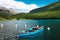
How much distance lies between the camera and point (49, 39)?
135 ft

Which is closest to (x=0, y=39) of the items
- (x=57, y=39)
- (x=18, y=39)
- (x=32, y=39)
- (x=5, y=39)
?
(x=5, y=39)

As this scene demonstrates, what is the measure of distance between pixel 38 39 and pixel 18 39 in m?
4.76

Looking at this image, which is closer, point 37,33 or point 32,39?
point 32,39

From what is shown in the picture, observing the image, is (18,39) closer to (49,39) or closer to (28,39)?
(28,39)

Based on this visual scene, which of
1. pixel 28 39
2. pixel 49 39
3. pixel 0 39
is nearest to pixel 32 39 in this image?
pixel 28 39

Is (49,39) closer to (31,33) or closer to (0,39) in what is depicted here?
(31,33)

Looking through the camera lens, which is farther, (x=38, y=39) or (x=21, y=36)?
(x=21, y=36)

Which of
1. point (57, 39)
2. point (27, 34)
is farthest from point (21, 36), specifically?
point (57, 39)

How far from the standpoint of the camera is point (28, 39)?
4181cm

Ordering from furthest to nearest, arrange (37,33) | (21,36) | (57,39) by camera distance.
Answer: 1. (37,33)
2. (21,36)
3. (57,39)

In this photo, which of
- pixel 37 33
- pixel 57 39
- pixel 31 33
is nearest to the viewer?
pixel 57 39

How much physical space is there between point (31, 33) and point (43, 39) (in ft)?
22.3

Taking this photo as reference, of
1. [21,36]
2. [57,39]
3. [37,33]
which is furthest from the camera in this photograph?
[37,33]

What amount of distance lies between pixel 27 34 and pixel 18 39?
5.52 metres
